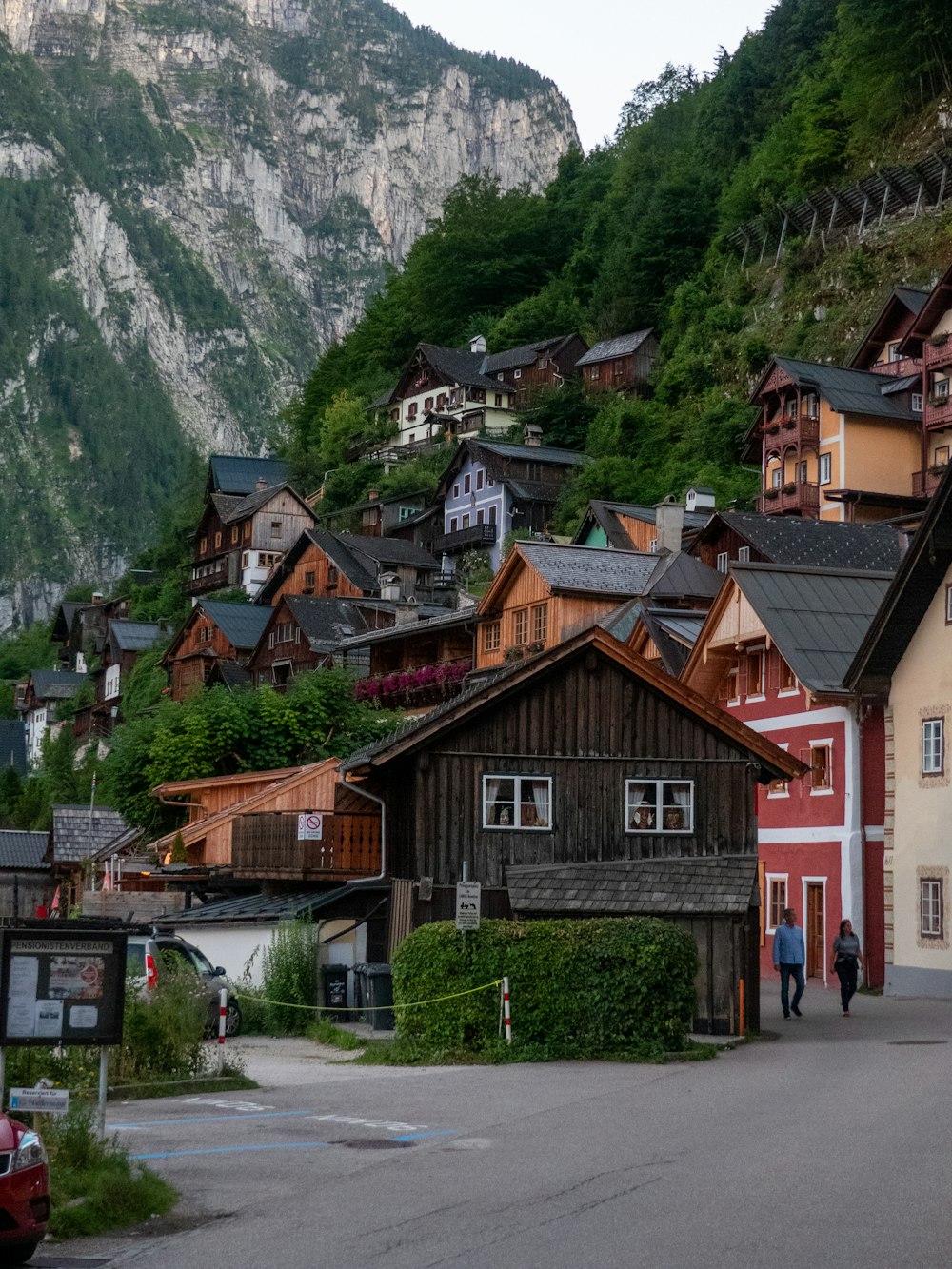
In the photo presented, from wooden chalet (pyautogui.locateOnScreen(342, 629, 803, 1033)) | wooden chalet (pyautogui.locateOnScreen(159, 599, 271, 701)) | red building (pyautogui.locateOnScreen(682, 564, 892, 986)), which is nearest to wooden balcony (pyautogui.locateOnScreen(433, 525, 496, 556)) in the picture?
wooden chalet (pyautogui.locateOnScreen(159, 599, 271, 701))

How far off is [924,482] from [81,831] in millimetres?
33801

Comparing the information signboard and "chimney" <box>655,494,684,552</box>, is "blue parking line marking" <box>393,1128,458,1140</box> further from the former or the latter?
"chimney" <box>655,494,684,552</box>

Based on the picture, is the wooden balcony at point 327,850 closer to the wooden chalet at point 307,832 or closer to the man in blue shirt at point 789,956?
the wooden chalet at point 307,832

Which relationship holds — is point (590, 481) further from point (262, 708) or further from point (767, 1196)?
point (767, 1196)

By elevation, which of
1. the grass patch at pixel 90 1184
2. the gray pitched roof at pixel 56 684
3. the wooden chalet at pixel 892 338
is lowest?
the grass patch at pixel 90 1184

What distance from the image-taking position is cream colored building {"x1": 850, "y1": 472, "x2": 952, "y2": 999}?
34.6 metres

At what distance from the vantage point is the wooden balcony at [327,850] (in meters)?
33.5

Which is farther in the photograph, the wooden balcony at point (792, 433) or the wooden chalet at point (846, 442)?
the wooden balcony at point (792, 433)

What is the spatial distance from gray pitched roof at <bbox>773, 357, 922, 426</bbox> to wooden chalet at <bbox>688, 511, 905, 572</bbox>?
14766mm

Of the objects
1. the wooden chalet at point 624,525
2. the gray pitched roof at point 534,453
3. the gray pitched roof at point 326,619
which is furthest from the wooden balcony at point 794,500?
the gray pitched roof at point 534,453

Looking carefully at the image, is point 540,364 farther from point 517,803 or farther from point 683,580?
point 517,803

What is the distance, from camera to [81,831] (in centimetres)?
6719

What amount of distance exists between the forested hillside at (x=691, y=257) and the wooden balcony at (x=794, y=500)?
669 centimetres

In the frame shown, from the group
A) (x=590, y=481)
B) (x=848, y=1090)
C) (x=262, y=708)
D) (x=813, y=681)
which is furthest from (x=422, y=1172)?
(x=590, y=481)
